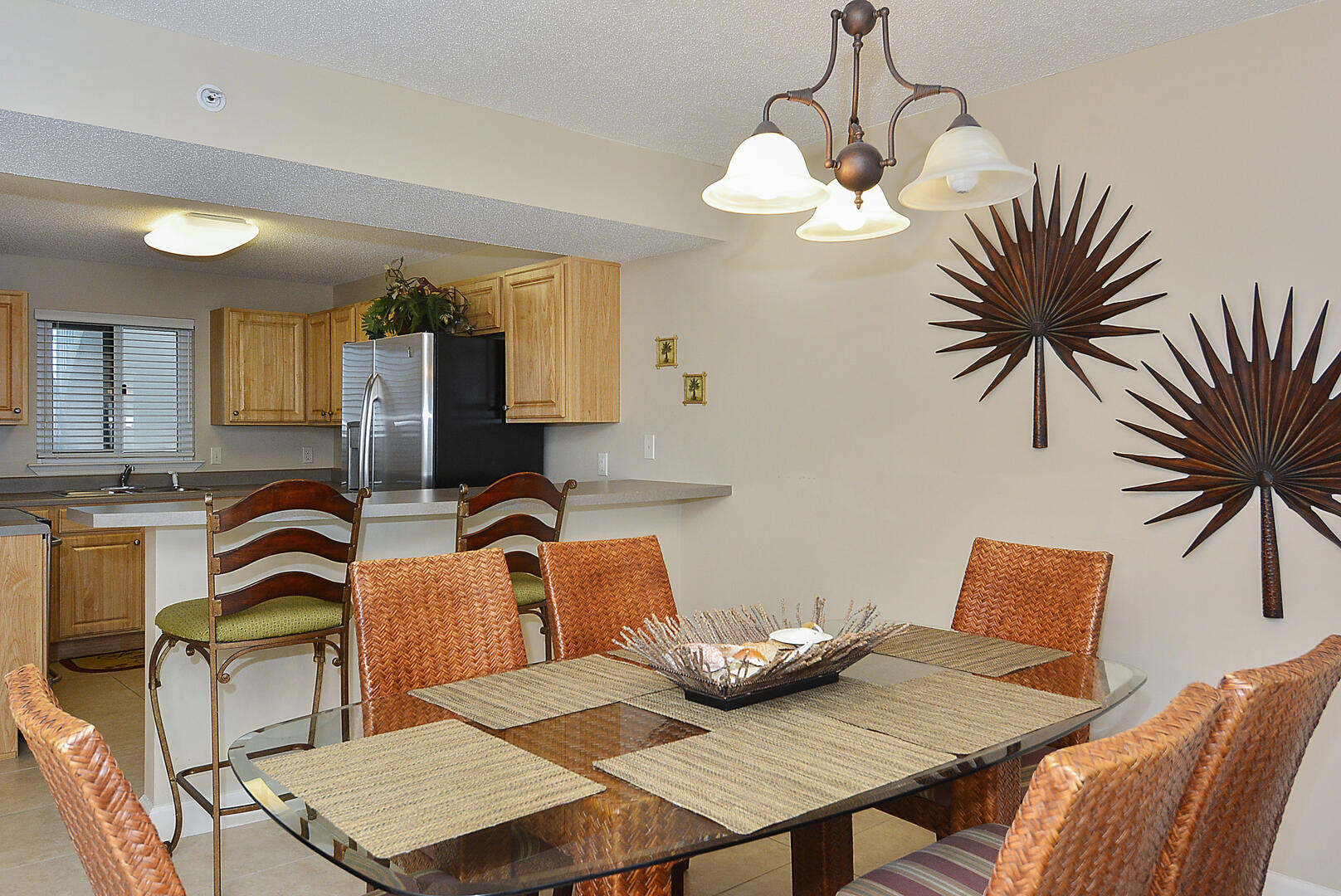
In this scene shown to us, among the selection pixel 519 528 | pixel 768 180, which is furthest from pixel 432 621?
pixel 768 180

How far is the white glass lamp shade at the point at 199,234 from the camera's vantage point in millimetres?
4434

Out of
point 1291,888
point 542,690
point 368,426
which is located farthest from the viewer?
point 368,426

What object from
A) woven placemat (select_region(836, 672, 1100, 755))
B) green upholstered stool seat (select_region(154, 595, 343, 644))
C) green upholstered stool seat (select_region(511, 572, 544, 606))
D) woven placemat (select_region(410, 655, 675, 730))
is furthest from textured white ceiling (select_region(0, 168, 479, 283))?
woven placemat (select_region(836, 672, 1100, 755))

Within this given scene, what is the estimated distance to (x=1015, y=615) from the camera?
2.44 meters

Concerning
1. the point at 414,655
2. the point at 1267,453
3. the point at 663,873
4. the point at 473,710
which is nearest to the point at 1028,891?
the point at 663,873

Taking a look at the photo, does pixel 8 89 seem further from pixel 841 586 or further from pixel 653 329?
pixel 841 586

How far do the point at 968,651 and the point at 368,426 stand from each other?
3.42 m

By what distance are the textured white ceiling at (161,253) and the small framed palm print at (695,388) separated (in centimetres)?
168

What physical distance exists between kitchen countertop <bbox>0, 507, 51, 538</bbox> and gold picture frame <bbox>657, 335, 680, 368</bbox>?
2.53 meters

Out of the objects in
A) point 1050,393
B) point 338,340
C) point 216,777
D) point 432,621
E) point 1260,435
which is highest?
point 338,340

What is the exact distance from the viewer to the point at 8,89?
229cm

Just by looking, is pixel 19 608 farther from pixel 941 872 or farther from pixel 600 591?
pixel 941 872

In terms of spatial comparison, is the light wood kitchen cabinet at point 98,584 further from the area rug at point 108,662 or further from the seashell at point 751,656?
the seashell at point 751,656

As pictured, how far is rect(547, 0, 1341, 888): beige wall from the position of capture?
241 cm
